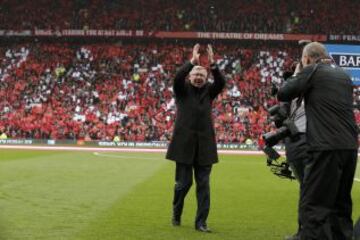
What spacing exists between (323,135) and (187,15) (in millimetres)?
42389

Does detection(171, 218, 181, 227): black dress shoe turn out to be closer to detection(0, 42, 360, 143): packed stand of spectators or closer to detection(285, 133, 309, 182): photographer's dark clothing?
detection(285, 133, 309, 182): photographer's dark clothing

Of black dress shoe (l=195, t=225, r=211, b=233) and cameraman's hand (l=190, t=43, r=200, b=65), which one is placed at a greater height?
cameraman's hand (l=190, t=43, r=200, b=65)

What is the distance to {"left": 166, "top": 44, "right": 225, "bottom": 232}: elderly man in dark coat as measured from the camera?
8.87m

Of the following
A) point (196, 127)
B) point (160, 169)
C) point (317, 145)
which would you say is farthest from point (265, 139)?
point (160, 169)

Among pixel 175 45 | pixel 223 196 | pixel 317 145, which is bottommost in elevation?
pixel 223 196

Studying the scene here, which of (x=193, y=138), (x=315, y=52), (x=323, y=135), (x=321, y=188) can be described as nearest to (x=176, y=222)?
(x=193, y=138)

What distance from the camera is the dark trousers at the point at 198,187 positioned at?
870cm

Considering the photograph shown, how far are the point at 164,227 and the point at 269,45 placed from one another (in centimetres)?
3958

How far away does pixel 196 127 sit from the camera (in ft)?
29.6

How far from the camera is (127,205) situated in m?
11.2

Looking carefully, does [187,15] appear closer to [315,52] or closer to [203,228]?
[203,228]

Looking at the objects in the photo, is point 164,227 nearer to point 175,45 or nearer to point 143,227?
point 143,227

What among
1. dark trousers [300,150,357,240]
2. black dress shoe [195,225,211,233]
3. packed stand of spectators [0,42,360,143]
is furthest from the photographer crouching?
packed stand of spectators [0,42,360,143]

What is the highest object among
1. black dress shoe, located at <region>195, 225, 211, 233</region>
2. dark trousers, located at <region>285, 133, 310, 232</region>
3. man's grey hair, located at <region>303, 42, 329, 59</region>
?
man's grey hair, located at <region>303, 42, 329, 59</region>
